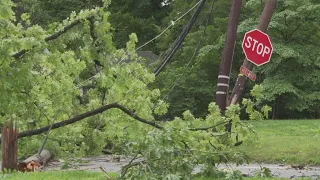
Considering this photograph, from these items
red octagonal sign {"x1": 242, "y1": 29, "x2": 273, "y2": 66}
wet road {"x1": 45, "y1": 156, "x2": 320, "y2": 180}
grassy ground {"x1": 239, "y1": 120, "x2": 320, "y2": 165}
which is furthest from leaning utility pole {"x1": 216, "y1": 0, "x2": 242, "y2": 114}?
wet road {"x1": 45, "y1": 156, "x2": 320, "y2": 180}

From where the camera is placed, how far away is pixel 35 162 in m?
9.32

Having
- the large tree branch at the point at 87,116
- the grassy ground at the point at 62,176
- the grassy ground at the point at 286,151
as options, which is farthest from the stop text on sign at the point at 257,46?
the grassy ground at the point at 62,176

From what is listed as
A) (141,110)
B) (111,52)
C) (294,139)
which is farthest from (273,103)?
(111,52)

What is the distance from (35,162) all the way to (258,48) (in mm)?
4456

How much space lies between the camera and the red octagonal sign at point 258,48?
1025 cm

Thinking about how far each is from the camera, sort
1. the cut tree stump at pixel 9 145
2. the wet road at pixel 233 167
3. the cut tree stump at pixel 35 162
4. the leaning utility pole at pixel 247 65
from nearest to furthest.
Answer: the wet road at pixel 233 167 < the cut tree stump at pixel 9 145 < the cut tree stump at pixel 35 162 < the leaning utility pole at pixel 247 65

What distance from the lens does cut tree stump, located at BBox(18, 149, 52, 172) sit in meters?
8.94

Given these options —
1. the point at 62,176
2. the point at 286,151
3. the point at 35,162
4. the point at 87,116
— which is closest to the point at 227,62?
the point at 286,151

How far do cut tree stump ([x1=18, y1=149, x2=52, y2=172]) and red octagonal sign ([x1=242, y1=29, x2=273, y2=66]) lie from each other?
4.07m

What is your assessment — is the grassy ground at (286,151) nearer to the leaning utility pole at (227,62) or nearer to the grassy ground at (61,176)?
the leaning utility pole at (227,62)

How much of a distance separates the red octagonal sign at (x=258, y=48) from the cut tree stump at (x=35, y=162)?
13.4 ft

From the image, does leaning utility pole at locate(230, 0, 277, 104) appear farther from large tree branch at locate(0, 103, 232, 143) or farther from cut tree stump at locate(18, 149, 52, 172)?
cut tree stump at locate(18, 149, 52, 172)

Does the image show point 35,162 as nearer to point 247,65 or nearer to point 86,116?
point 86,116

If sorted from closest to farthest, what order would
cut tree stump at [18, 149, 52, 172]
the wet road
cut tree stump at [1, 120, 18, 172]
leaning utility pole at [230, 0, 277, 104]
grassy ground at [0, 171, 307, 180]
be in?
grassy ground at [0, 171, 307, 180]
the wet road
cut tree stump at [1, 120, 18, 172]
cut tree stump at [18, 149, 52, 172]
leaning utility pole at [230, 0, 277, 104]
